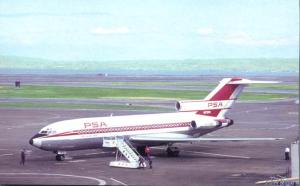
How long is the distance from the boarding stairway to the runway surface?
1.01 m

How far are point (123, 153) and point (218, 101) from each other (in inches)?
514

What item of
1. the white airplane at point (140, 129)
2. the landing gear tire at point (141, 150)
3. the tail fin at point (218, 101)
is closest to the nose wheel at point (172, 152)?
the white airplane at point (140, 129)

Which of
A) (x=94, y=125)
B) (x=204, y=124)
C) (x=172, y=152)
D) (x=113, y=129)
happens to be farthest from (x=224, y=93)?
(x=94, y=125)

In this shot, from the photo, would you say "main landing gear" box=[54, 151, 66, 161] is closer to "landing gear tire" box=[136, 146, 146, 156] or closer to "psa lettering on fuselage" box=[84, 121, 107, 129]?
"psa lettering on fuselage" box=[84, 121, 107, 129]

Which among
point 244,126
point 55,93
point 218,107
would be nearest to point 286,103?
point 244,126

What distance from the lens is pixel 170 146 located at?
191ft

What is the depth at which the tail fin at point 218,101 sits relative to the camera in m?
60.9

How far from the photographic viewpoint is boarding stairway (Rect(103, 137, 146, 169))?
5112 centimetres

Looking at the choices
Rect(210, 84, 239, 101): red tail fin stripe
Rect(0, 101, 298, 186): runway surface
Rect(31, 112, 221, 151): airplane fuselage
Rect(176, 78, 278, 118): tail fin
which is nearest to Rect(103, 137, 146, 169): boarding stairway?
Rect(31, 112, 221, 151): airplane fuselage

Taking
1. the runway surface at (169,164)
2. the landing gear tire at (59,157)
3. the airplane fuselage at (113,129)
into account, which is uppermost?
the airplane fuselage at (113,129)

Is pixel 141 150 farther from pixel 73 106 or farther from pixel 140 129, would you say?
pixel 73 106

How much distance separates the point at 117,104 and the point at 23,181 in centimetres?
7436

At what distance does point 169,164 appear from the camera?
5256cm

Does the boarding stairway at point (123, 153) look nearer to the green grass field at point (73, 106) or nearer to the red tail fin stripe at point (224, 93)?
the red tail fin stripe at point (224, 93)
